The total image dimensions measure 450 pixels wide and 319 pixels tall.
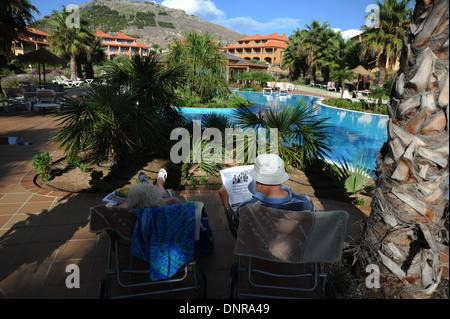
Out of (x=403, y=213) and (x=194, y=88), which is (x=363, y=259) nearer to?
(x=403, y=213)

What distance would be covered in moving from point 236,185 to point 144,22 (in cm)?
14687

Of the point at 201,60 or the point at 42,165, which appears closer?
the point at 42,165

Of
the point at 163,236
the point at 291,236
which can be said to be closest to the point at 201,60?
the point at 163,236

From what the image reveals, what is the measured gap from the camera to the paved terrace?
8.30 ft

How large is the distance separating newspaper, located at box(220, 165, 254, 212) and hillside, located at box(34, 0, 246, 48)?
106144mm

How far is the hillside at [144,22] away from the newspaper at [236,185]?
4179 inches

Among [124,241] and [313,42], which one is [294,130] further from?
[313,42]

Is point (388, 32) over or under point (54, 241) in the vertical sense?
over

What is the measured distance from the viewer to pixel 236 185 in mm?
3090

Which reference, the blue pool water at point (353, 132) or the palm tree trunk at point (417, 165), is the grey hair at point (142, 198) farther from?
the blue pool water at point (353, 132)

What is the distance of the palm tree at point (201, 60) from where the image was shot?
542 inches

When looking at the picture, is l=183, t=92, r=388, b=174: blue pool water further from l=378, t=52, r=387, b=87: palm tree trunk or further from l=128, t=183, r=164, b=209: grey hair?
l=378, t=52, r=387, b=87: palm tree trunk

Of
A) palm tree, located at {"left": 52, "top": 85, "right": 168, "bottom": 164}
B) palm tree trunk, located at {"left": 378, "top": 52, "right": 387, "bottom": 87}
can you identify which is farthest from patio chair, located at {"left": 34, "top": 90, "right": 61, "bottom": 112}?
palm tree trunk, located at {"left": 378, "top": 52, "right": 387, "bottom": 87}
